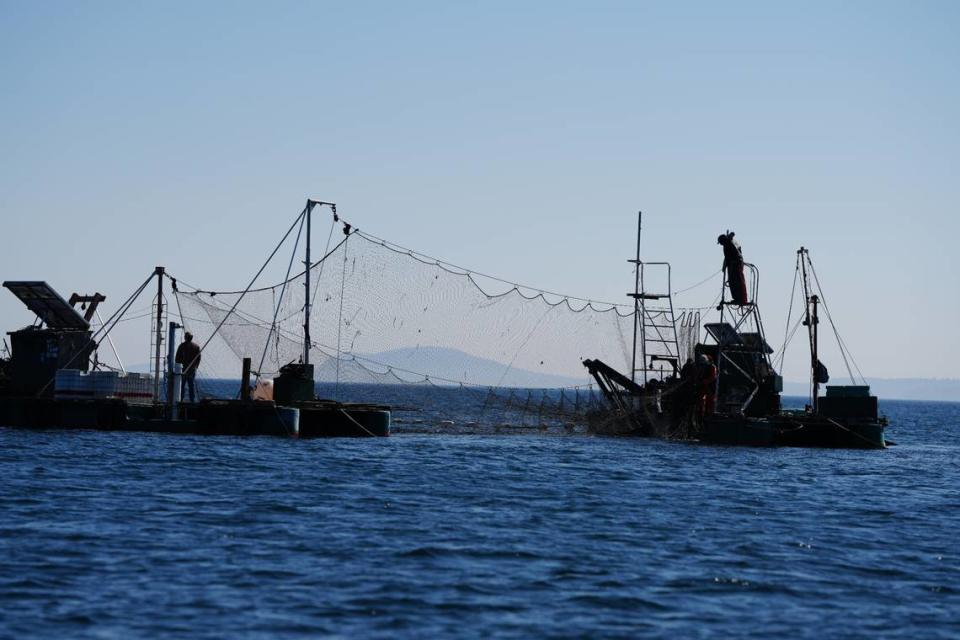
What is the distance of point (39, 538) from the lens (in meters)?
21.8

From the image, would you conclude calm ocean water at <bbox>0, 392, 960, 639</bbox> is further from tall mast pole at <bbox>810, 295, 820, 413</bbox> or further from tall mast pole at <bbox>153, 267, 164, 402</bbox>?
tall mast pole at <bbox>810, 295, 820, 413</bbox>

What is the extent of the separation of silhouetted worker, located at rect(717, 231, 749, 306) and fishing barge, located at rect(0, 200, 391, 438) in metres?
17.7

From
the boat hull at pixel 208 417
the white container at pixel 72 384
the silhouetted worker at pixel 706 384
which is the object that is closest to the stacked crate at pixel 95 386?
the white container at pixel 72 384

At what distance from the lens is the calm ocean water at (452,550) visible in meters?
16.5

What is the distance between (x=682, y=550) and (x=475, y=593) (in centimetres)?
595

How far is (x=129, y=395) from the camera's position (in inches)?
1941

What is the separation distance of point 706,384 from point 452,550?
35365 mm

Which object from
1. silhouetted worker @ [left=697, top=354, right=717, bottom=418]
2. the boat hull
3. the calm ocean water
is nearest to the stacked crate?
the boat hull

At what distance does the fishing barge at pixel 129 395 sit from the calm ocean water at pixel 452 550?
7191 mm

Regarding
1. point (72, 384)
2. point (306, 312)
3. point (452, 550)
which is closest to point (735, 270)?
point (306, 312)

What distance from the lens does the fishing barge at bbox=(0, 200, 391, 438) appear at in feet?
155

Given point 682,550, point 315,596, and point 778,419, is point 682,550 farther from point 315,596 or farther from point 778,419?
point 778,419

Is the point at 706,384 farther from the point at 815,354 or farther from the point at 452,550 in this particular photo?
the point at 452,550

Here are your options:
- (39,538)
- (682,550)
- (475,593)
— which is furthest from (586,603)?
(39,538)
